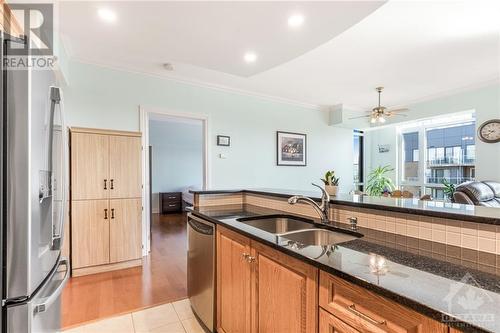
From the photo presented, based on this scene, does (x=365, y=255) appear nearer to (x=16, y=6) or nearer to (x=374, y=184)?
(x=16, y=6)

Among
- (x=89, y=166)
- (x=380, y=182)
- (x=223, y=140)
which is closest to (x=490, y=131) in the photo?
(x=380, y=182)

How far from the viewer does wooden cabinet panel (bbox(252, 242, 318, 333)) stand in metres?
1.05

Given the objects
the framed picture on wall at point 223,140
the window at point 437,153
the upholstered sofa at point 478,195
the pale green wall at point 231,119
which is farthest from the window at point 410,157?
the framed picture on wall at point 223,140

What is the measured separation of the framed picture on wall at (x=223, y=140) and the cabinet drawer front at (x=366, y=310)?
3567 mm

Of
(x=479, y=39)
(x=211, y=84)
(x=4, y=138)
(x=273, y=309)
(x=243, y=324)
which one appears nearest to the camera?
(x=4, y=138)

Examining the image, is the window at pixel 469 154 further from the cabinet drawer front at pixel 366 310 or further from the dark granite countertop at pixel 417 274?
the cabinet drawer front at pixel 366 310

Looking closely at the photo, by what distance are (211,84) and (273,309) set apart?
147 inches

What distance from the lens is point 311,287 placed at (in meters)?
1.04

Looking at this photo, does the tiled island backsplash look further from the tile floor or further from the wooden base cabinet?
the tile floor

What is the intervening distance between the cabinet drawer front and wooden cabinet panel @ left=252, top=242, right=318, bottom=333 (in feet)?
0.23

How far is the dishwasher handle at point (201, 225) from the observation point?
72.6 inches

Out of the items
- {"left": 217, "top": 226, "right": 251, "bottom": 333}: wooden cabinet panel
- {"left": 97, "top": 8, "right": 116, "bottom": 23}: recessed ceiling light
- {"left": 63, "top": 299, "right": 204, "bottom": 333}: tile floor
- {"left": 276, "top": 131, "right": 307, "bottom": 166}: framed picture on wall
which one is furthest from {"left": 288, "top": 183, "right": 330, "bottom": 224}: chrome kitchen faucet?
{"left": 276, "top": 131, "right": 307, "bottom": 166}: framed picture on wall

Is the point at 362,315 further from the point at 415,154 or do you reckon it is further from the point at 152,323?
the point at 415,154

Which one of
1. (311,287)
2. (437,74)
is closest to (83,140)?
(311,287)
